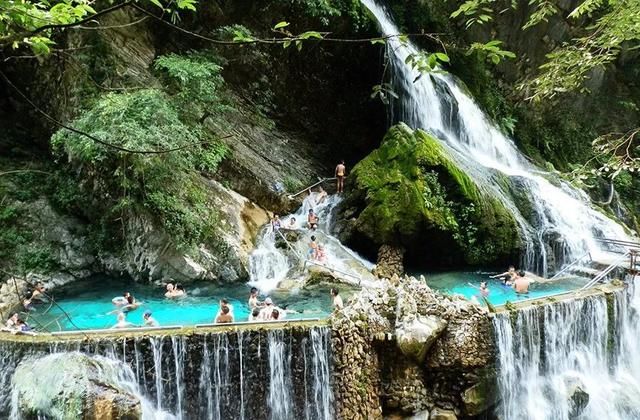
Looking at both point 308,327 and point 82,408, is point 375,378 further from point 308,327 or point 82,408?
point 82,408

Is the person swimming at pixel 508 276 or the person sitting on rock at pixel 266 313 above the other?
the person sitting on rock at pixel 266 313

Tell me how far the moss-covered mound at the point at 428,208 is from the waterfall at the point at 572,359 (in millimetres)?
3137

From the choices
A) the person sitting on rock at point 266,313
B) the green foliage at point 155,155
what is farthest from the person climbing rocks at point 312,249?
the person sitting on rock at point 266,313

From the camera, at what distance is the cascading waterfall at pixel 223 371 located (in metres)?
6.32

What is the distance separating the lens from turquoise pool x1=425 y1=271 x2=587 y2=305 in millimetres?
10133

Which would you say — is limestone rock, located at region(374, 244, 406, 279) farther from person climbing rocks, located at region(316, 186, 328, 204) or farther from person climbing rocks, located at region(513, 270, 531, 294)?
person climbing rocks, located at region(316, 186, 328, 204)

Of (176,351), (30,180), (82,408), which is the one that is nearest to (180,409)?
(176,351)

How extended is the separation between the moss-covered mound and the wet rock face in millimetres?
3877

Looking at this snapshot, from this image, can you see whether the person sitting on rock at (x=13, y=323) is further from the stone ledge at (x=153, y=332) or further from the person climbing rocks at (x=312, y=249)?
the person climbing rocks at (x=312, y=249)

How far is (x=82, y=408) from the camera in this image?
5.32m

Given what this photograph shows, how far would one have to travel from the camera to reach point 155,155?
980cm

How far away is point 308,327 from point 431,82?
36.4ft

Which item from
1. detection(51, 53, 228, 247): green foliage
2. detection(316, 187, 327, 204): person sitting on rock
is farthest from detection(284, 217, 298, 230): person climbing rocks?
detection(51, 53, 228, 247): green foliage

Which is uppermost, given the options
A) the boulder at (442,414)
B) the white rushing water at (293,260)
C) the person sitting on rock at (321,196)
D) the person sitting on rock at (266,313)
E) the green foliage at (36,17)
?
the green foliage at (36,17)
